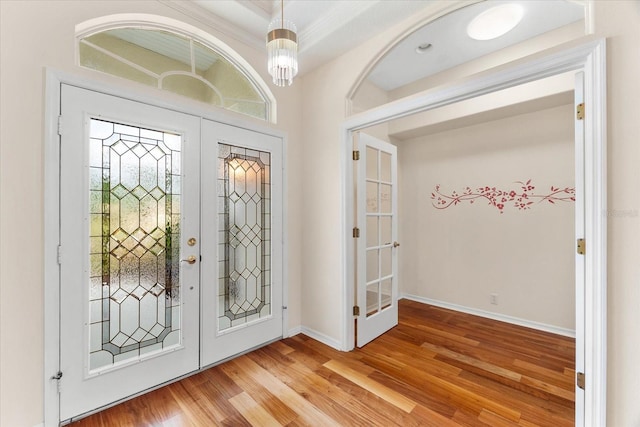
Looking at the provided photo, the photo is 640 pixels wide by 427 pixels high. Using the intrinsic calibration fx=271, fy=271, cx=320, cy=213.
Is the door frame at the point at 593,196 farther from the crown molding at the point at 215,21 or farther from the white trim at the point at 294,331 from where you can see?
the white trim at the point at 294,331

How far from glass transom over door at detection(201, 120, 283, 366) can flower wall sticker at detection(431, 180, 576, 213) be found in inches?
95.9

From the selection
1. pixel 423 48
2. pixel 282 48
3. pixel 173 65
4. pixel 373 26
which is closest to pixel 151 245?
pixel 173 65

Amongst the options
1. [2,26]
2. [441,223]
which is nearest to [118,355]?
[2,26]

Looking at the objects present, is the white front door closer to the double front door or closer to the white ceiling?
the white ceiling

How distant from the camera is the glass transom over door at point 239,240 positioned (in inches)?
90.7

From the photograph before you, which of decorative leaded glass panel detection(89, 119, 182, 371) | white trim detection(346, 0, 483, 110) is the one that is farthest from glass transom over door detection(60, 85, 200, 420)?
white trim detection(346, 0, 483, 110)

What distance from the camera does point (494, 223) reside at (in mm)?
3438

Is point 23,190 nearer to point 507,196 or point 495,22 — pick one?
point 495,22

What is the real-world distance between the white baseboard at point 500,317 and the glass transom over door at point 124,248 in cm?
318

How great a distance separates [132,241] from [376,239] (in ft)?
7.21

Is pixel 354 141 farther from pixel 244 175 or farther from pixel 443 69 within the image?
pixel 244 175

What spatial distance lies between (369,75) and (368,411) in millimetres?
2702

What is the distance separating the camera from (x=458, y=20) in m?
2.03

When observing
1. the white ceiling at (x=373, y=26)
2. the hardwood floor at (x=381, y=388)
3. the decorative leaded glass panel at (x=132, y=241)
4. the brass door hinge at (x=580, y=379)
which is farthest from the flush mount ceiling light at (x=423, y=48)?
the hardwood floor at (x=381, y=388)
